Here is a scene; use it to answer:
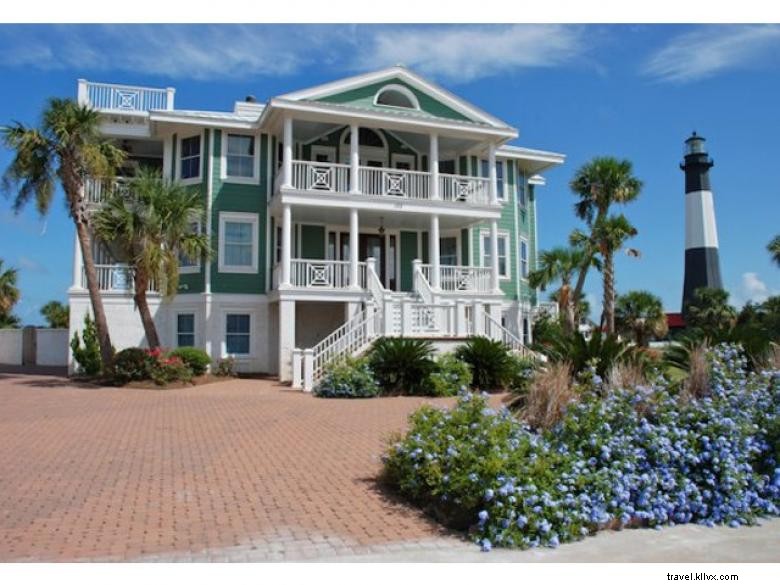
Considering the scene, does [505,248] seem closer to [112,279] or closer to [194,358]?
[194,358]

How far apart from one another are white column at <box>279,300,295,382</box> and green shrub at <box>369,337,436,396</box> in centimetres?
456

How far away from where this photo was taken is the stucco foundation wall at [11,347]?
103 ft

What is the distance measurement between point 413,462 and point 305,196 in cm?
1442

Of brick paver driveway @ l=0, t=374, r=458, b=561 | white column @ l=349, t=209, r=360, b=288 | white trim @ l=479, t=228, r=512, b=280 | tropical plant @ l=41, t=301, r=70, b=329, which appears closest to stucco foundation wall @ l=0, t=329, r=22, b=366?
tropical plant @ l=41, t=301, r=70, b=329

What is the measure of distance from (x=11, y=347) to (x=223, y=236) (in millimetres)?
16073

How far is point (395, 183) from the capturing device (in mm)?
21500

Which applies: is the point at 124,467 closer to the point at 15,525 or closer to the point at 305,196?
the point at 15,525

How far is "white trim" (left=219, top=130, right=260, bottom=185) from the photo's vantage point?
22328 mm

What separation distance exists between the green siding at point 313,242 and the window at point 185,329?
4328 mm

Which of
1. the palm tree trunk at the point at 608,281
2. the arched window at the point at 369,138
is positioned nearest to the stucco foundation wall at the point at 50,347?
the arched window at the point at 369,138

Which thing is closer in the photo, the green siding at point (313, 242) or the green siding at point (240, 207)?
the green siding at point (240, 207)

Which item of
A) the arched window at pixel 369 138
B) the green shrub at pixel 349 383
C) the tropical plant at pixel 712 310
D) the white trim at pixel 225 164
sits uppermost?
the arched window at pixel 369 138

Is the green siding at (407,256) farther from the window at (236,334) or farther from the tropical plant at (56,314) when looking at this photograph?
the tropical plant at (56,314)

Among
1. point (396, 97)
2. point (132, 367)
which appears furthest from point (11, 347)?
point (396, 97)
